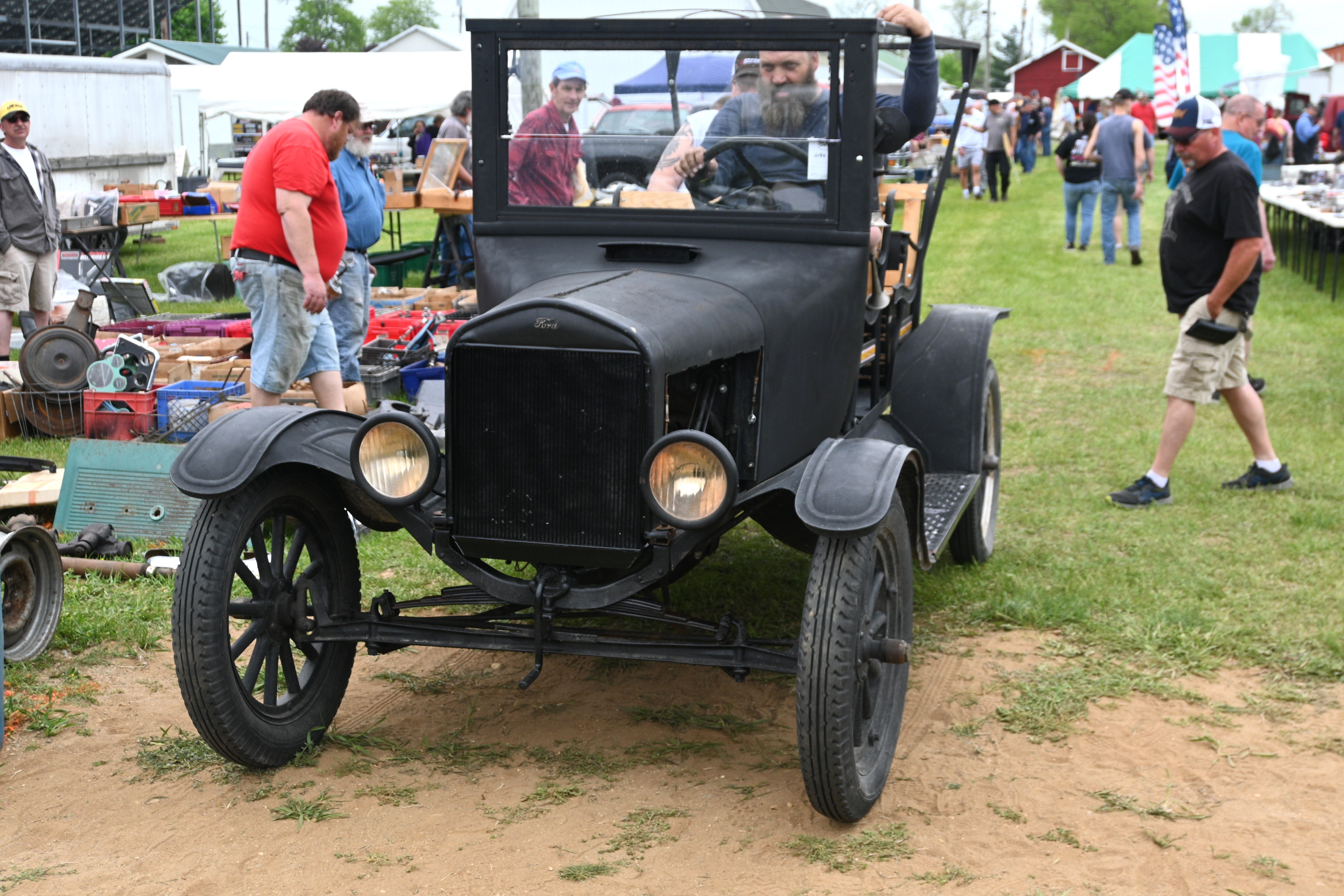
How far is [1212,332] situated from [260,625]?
14.9ft

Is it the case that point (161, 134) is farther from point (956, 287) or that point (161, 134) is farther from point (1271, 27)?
point (1271, 27)

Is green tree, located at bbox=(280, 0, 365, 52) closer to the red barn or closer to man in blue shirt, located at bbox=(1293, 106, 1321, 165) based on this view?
the red barn

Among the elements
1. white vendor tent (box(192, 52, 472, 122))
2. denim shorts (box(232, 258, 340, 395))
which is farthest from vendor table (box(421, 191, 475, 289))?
white vendor tent (box(192, 52, 472, 122))

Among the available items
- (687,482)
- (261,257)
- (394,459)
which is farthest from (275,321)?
(687,482)

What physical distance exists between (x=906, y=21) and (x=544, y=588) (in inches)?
88.2

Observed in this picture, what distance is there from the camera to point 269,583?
3.58 metres

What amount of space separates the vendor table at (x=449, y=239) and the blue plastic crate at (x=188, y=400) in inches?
195

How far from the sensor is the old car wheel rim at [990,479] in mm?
5598

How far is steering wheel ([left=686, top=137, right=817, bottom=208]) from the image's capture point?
162 inches

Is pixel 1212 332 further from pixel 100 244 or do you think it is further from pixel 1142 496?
pixel 100 244

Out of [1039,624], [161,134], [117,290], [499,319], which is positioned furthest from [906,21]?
[161,134]

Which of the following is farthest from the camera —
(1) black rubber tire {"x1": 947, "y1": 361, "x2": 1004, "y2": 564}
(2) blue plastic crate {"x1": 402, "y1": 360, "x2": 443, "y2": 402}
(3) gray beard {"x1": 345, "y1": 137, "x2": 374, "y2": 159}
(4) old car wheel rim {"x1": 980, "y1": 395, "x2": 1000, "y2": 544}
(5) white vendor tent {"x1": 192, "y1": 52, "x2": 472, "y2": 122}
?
(5) white vendor tent {"x1": 192, "y1": 52, "x2": 472, "y2": 122}

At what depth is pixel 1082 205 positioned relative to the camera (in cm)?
1741

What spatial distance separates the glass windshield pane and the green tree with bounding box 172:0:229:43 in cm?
6738
